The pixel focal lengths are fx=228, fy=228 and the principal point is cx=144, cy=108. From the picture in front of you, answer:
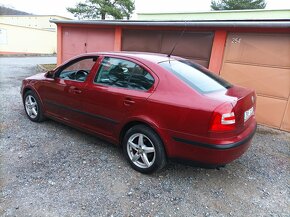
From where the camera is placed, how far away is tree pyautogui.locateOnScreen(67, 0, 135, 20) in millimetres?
23453

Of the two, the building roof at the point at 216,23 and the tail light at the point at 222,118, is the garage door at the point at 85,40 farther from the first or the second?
the tail light at the point at 222,118

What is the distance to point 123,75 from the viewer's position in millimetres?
3338

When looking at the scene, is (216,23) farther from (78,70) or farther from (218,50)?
(78,70)

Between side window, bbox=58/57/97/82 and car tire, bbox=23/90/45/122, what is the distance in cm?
87

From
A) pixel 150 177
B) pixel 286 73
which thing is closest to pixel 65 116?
pixel 150 177

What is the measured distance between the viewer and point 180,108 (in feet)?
8.82

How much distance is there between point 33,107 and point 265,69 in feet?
17.4

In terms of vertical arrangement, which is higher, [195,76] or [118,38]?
[118,38]

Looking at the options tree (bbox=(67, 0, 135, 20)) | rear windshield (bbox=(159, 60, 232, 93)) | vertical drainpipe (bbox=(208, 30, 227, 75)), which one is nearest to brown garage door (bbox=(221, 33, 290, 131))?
vertical drainpipe (bbox=(208, 30, 227, 75))

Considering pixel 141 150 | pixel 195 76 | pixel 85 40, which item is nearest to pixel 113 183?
pixel 141 150

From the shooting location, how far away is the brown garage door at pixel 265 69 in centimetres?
526

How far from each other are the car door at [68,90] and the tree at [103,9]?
21.1 meters

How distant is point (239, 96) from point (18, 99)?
5.84 m

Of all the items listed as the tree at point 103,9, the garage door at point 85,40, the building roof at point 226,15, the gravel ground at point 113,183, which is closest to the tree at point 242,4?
the tree at point 103,9
